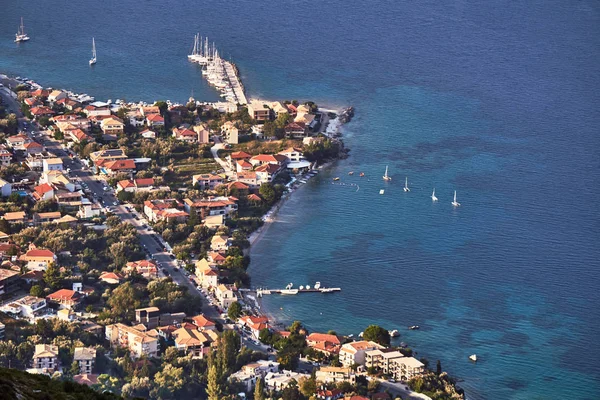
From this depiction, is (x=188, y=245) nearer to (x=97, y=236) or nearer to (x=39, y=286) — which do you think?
(x=97, y=236)

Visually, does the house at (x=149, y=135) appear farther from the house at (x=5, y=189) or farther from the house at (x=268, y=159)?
the house at (x=5, y=189)

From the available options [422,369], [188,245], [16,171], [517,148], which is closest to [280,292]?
[188,245]

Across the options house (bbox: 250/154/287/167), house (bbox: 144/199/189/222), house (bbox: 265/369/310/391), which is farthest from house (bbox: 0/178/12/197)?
house (bbox: 265/369/310/391)

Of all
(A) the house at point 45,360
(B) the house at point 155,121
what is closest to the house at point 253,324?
(A) the house at point 45,360

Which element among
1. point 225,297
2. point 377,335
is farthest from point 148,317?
point 377,335

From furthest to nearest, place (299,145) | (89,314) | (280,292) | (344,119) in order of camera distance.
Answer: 1. (344,119)
2. (299,145)
3. (280,292)
4. (89,314)
